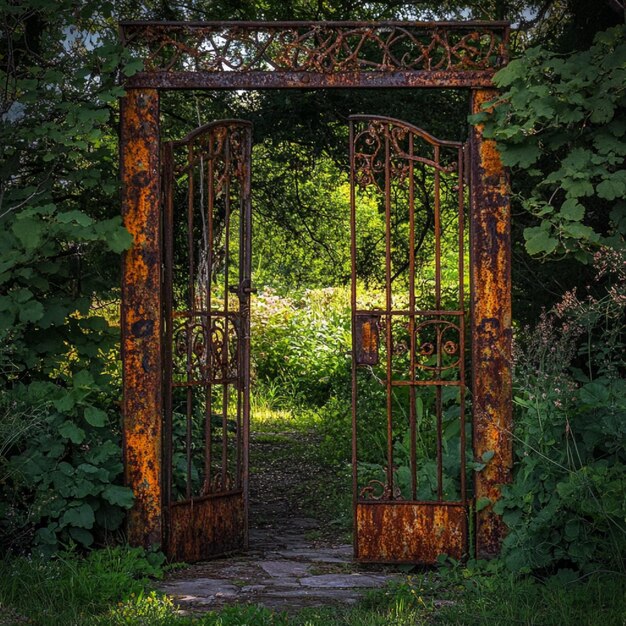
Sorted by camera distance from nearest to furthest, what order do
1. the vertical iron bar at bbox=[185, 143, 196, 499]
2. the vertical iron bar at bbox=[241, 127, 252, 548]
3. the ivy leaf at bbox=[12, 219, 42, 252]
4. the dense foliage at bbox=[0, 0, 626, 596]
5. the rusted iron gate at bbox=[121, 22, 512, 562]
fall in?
1. the dense foliage at bbox=[0, 0, 626, 596]
2. the ivy leaf at bbox=[12, 219, 42, 252]
3. the rusted iron gate at bbox=[121, 22, 512, 562]
4. the vertical iron bar at bbox=[185, 143, 196, 499]
5. the vertical iron bar at bbox=[241, 127, 252, 548]

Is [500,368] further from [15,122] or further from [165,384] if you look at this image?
[15,122]

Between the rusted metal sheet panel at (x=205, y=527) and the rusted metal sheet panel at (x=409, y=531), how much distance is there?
92 centimetres

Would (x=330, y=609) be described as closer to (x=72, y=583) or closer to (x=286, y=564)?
(x=286, y=564)

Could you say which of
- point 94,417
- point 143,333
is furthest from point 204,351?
point 94,417

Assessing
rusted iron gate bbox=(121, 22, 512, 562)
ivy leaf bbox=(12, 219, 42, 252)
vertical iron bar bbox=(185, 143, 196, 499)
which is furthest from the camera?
vertical iron bar bbox=(185, 143, 196, 499)

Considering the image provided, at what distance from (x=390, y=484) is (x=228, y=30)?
2.97 metres

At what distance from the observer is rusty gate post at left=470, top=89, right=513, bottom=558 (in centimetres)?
570

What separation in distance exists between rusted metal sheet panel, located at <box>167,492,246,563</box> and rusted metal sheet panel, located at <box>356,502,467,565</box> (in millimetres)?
918

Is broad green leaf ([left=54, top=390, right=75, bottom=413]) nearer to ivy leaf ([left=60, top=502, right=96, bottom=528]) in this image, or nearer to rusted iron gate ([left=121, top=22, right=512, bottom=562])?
rusted iron gate ([left=121, top=22, right=512, bottom=562])

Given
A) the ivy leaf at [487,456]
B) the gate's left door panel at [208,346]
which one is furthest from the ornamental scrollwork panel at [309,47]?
the ivy leaf at [487,456]

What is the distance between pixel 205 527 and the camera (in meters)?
6.07

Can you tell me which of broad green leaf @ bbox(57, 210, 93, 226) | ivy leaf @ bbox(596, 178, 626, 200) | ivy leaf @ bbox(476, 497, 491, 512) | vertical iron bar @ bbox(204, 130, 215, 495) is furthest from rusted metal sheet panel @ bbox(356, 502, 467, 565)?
broad green leaf @ bbox(57, 210, 93, 226)

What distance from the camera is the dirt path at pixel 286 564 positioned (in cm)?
511

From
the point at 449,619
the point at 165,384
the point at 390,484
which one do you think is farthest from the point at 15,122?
the point at 449,619
